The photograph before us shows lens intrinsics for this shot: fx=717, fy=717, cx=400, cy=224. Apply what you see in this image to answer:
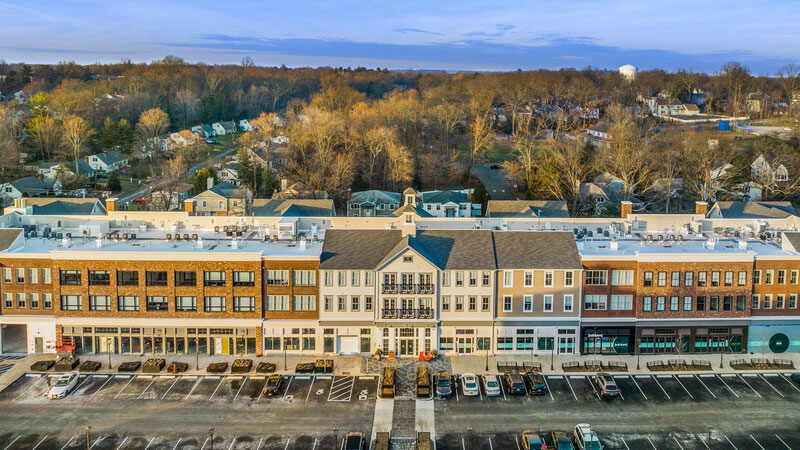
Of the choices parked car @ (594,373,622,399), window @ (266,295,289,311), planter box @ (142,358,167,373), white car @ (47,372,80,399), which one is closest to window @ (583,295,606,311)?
parked car @ (594,373,622,399)

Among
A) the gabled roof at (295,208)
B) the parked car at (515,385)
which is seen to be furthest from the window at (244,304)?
the gabled roof at (295,208)

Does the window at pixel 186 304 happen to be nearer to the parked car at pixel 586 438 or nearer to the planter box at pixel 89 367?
the planter box at pixel 89 367

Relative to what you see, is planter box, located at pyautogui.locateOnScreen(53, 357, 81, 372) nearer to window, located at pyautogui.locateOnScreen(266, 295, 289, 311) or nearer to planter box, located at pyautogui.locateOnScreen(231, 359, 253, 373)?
planter box, located at pyautogui.locateOnScreen(231, 359, 253, 373)

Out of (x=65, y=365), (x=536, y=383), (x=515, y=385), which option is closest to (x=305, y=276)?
(x=515, y=385)

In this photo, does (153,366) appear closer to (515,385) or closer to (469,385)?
(469,385)

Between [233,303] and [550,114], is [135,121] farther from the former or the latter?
[233,303]

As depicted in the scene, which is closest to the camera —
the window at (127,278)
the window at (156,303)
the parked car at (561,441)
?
the parked car at (561,441)
